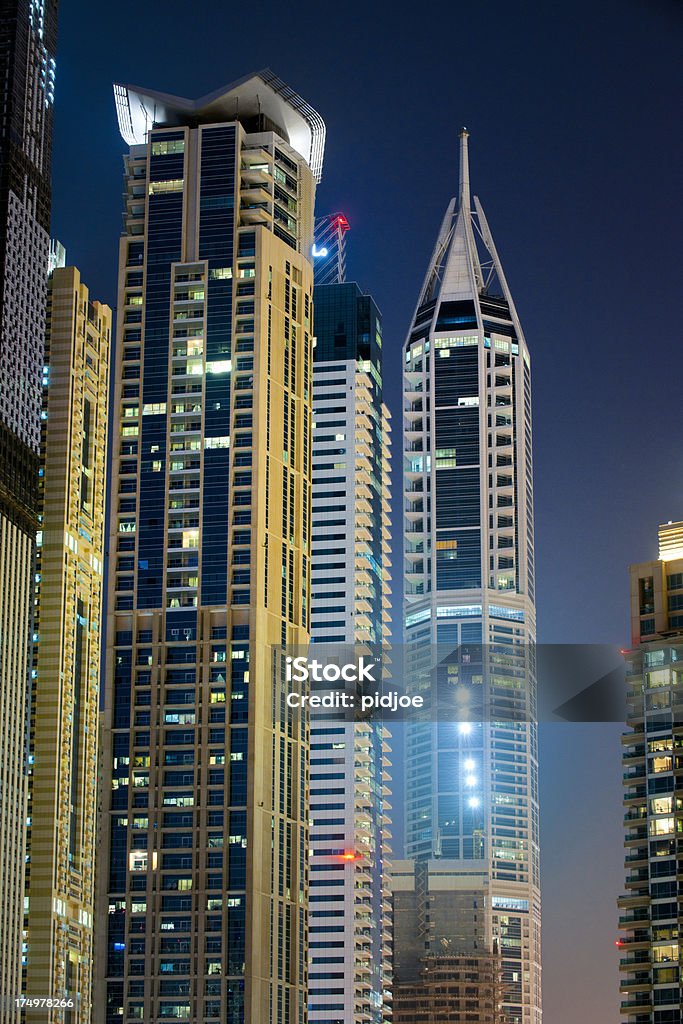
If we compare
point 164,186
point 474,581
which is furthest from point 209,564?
point 474,581

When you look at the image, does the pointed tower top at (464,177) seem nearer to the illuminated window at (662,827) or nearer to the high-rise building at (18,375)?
the high-rise building at (18,375)

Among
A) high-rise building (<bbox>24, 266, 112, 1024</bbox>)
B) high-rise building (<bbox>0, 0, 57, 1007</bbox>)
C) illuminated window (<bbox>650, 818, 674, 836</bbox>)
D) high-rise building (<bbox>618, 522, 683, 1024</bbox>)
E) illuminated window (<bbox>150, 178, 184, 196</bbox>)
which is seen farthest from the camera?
illuminated window (<bbox>150, 178, 184, 196</bbox>)

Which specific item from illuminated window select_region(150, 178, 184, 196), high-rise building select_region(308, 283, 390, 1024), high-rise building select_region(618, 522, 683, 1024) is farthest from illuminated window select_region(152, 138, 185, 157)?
high-rise building select_region(618, 522, 683, 1024)

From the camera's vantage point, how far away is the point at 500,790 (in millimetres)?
79938

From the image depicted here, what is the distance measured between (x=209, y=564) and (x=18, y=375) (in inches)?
315

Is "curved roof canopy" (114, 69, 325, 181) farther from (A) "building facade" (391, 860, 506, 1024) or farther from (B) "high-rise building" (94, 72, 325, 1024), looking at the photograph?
(A) "building facade" (391, 860, 506, 1024)

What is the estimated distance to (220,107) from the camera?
191ft

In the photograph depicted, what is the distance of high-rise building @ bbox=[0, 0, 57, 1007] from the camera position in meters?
45.3

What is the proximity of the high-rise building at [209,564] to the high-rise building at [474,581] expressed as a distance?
2481 cm

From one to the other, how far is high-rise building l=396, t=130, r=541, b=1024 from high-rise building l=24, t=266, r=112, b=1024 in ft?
92.9

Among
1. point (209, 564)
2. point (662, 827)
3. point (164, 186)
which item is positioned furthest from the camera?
point (164, 186)

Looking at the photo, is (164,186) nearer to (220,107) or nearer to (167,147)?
(167,147)

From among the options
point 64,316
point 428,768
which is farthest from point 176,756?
point 428,768

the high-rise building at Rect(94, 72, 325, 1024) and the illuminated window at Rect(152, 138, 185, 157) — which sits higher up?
the illuminated window at Rect(152, 138, 185, 157)
